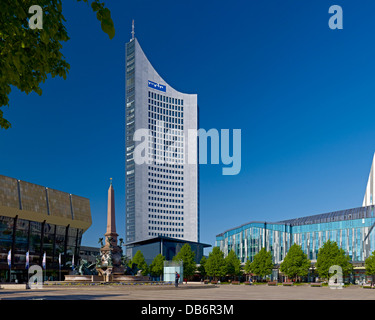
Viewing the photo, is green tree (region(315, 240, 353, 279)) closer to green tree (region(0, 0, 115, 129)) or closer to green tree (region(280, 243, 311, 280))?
green tree (region(280, 243, 311, 280))

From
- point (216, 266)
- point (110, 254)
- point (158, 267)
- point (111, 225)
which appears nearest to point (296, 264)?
point (216, 266)

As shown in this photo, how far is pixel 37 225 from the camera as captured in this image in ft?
340

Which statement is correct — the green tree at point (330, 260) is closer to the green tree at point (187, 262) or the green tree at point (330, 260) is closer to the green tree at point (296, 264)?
the green tree at point (296, 264)

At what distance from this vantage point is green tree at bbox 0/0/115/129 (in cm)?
848

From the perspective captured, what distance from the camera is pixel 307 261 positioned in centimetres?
9181

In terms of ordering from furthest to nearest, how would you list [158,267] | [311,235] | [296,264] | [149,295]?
[311,235], [158,267], [296,264], [149,295]

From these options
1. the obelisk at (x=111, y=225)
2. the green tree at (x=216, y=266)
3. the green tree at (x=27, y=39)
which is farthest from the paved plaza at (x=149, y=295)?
the green tree at (x=216, y=266)

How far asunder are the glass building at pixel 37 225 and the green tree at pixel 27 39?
87787mm

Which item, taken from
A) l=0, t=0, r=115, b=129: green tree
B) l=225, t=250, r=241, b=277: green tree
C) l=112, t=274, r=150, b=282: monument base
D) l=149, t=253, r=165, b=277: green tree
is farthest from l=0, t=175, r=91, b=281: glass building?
l=0, t=0, r=115, b=129: green tree

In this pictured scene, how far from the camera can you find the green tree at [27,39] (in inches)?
334

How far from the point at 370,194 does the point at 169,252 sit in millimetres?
69244

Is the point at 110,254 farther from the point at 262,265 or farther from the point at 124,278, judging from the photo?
the point at 262,265

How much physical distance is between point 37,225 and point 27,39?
101 metres
